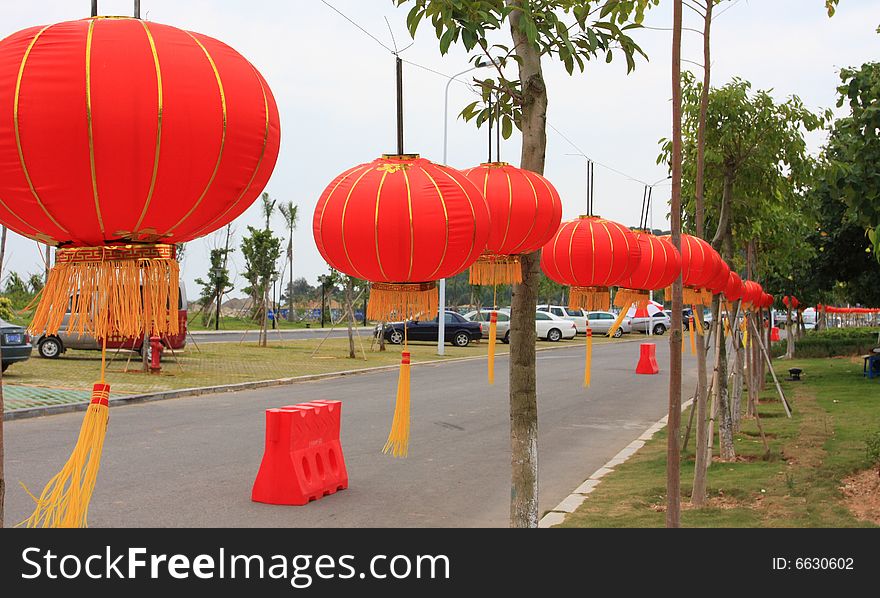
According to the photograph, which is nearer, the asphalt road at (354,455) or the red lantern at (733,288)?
the asphalt road at (354,455)

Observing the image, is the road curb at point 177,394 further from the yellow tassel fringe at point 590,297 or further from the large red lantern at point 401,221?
the large red lantern at point 401,221

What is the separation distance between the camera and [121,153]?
332cm

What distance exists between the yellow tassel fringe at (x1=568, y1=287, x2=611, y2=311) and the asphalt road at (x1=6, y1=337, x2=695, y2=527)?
225 cm

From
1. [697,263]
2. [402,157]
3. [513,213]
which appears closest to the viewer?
[402,157]

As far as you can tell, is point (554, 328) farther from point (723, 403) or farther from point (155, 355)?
point (723, 403)

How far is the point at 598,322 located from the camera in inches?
1953

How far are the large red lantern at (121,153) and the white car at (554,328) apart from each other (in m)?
42.1

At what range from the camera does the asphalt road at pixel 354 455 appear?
339 inches

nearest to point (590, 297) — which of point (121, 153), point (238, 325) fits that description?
point (121, 153)

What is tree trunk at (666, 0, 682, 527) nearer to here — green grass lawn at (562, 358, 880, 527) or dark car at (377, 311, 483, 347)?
green grass lawn at (562, 358, 880, 527)

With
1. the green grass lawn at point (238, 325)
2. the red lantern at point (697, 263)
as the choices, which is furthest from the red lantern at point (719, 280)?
the green grass lawn at point (238, 325)

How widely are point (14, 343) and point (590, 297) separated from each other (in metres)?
15.3

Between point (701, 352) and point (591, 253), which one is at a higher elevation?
point (591, 253)

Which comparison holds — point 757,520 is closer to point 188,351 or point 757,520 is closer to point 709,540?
point 709,540
